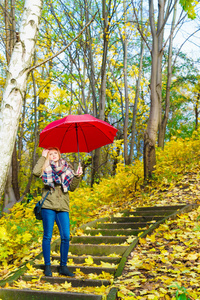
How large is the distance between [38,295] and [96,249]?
4.95 ft

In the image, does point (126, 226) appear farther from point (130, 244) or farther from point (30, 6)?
point (30, 6)

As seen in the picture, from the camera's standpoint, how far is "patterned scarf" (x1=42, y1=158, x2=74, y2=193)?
3521 millimetres

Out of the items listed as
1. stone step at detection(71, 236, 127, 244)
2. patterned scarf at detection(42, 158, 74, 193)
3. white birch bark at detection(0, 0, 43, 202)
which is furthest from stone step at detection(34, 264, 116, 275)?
white birch bark at detection(0, 0, 43, 202)

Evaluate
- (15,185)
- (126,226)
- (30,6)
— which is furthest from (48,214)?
(15,185)

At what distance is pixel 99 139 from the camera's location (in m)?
4.16

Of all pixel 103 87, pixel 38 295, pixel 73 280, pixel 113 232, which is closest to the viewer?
pixel 38 295

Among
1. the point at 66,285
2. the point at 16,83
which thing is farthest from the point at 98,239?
the point at 16,83

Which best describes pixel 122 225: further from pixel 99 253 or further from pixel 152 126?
pixel 152 126

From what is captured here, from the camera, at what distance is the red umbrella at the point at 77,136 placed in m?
3.90

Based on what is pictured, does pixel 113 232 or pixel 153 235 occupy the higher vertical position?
pixel 153 235

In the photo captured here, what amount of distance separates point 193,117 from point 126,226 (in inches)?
605

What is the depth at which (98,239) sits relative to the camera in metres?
4.68

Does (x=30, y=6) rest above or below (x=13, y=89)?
above

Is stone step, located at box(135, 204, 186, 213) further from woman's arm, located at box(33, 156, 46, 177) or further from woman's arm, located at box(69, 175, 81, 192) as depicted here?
woman's arm, located at box(33, 156, 46, 177)
